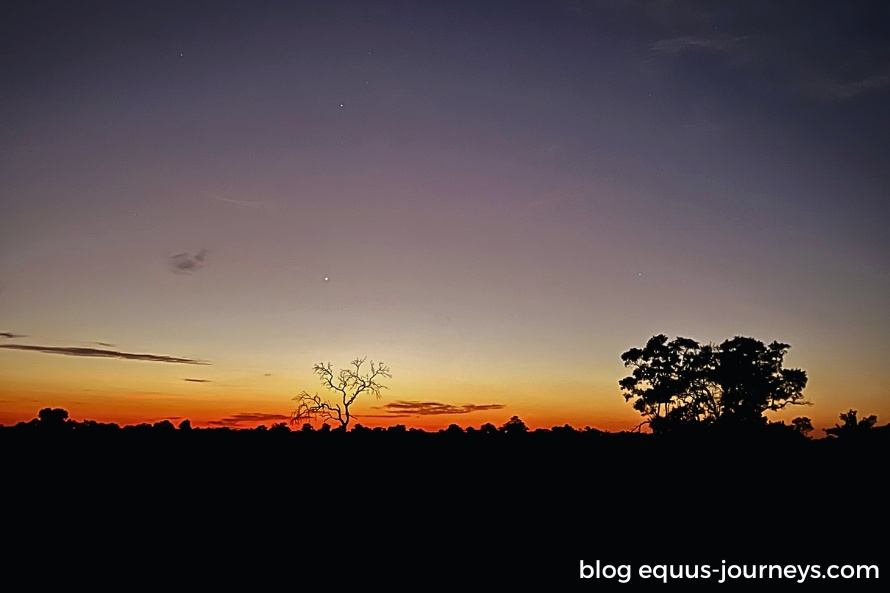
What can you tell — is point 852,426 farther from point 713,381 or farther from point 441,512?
point 441,512

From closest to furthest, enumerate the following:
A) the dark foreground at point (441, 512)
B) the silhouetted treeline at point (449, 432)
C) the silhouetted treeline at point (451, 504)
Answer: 1. the dark foreground at point (441, 512)
2. the silhouetted treeline at point (451, 504)
3. the silhouetted treeline at point (449, 432)

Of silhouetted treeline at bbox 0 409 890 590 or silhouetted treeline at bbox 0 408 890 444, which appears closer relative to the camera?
silhouetted treeline at bbox 0 409 890 590

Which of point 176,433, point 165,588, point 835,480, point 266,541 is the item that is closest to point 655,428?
point 835,480

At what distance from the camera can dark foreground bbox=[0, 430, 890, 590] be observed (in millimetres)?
17812

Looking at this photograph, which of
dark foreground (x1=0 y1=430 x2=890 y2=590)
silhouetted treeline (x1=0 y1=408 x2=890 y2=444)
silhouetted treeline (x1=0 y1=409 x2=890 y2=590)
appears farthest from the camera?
silhouetted treeline (x1=0 y1=408 x2=890 y2=444)

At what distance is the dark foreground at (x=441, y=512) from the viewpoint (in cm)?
1781

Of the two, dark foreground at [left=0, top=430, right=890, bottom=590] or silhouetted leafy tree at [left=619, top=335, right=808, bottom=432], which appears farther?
silhouetted leafy tree at [left=619, top=335, right=808, bottom=432]

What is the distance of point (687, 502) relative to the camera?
24.5m

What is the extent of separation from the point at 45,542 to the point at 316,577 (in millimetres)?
9067

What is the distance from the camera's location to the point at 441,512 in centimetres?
2338

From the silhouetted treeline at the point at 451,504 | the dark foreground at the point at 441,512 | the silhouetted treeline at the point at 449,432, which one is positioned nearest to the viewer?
the dark foreground at the point at 441,512

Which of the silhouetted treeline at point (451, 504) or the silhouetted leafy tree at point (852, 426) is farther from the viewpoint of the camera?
the silhouetted leafy tree at point (852, 426)

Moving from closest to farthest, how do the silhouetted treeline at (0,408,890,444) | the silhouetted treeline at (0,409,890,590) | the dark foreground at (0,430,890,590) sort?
the dark foreground at (0,430,890,590) < the silhouetted treeline at (0,409,890,590) < the silhouetted treeline at (0,408,890,444)

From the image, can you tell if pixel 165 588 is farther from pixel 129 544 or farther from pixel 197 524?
pixel 197 524
